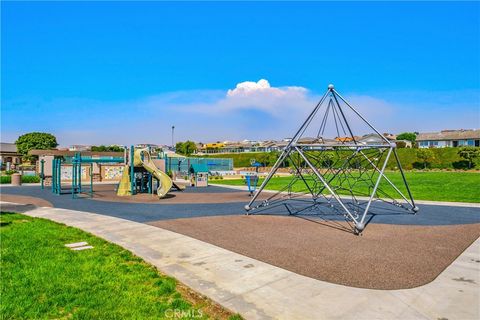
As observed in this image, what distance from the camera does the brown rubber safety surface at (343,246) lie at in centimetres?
640

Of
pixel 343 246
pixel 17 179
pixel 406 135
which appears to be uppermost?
pixel 406 135

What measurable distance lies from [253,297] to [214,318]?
2.80 feet

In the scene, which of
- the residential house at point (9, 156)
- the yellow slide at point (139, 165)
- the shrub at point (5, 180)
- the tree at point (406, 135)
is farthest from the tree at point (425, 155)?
the tree at point (406, 135)

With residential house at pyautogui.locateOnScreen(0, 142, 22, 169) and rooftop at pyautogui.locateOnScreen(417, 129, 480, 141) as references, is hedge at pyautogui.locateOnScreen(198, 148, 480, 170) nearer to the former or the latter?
rooftop at pyautogui.locateOnScreen(417, 129, 480, 141)

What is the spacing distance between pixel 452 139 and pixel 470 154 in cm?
3307

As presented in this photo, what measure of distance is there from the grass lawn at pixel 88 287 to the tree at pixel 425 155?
5481 cm

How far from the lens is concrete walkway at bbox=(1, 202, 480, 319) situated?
4766 millimetres

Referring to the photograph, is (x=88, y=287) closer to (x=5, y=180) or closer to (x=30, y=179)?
(x=30, y=179)

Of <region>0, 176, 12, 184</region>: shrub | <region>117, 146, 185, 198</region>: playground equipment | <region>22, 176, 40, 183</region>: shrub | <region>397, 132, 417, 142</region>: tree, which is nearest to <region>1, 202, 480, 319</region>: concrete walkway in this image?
<region>117, 146, 185, 198</region>: playground equipment

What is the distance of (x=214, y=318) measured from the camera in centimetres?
462

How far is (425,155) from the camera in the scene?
171 feet

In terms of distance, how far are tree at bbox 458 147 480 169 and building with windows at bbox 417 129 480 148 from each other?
2493cm

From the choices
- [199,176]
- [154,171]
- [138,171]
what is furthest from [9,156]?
[154,171]

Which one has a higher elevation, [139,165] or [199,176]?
[139,165]
